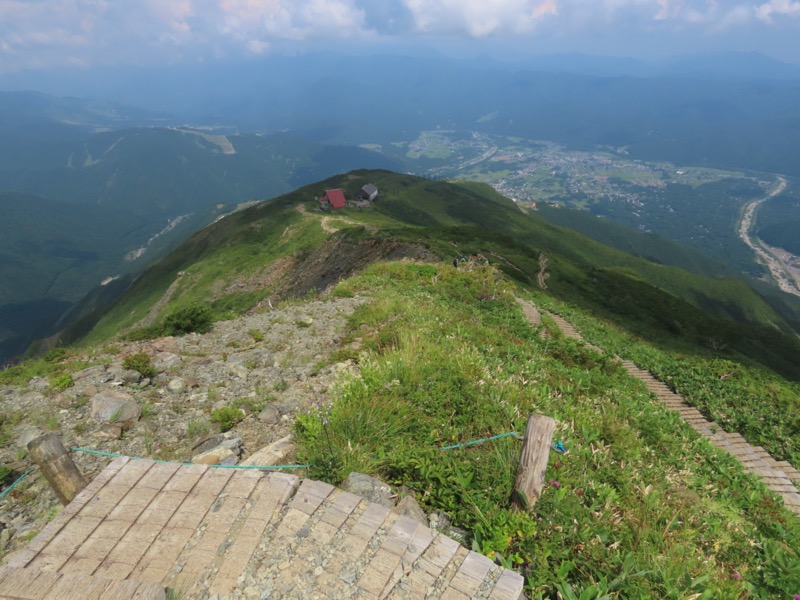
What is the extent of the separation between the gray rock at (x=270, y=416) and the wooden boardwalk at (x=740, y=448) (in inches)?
465

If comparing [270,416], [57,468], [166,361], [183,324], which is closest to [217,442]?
[270,416]

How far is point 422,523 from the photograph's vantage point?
4.81 metres

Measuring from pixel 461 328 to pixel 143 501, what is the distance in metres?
9.71

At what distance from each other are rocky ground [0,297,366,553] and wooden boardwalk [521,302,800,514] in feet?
37.8

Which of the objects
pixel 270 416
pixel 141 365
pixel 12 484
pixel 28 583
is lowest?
pixel 141 365

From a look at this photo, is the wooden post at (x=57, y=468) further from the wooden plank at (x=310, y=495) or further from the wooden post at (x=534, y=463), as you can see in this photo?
the wooden post at (x=534, y=463)

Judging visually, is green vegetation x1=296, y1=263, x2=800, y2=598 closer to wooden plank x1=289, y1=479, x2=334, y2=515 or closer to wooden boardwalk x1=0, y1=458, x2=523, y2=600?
wooden plank x1=289, y1=479, x2=334, y2=515

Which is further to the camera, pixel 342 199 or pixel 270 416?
pixel 342 199

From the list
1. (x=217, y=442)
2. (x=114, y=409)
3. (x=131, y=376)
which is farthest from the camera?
(x=131, y=376)

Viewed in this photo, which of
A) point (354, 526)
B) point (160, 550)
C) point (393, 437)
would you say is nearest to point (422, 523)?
point (354, 526)

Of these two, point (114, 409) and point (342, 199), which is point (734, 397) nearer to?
point (114, 409)

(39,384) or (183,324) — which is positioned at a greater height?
(39,384)

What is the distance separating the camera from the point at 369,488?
5.24m

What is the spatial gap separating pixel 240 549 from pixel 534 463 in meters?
3.59
